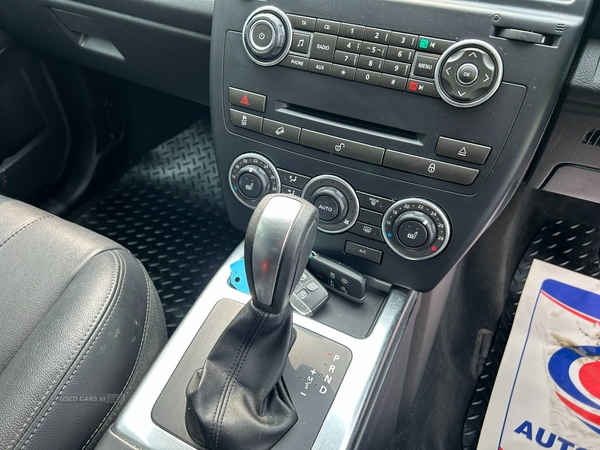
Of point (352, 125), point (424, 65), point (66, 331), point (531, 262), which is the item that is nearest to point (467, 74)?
point (424, 65)

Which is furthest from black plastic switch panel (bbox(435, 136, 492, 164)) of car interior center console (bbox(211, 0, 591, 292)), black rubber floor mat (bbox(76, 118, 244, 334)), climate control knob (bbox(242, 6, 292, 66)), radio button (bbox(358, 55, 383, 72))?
black rubber floor mat (bbox(76, 118, 244, 334))

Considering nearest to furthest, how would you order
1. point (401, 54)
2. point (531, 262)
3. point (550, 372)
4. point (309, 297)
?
point (401, 54) → point (309, 297) → point (550, 372) → point (531, 262)

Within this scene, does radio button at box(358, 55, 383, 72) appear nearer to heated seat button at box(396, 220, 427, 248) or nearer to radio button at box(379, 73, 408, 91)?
radio button at box(379, 73, 408, 91)

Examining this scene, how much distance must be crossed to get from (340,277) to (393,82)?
0.25 meters

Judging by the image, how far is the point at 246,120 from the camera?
26.1 inches

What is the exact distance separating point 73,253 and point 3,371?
164mm

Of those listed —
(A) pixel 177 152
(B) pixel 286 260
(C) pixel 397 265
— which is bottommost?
(A) pixel 177 152

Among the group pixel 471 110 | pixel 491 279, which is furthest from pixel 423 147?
pixel 491 279

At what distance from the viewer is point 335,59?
22.8 inches

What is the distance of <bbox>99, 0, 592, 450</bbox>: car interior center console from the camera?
20.3 inches

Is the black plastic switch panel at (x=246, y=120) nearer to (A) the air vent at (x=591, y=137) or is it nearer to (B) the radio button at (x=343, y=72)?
(B) the radio button at (x=343, y=72)

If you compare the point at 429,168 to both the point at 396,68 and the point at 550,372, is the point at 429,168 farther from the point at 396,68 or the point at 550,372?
the point at 550,372

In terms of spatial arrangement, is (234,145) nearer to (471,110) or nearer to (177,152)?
(471,110)

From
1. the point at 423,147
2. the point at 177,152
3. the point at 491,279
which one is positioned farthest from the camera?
the point at 177,152
